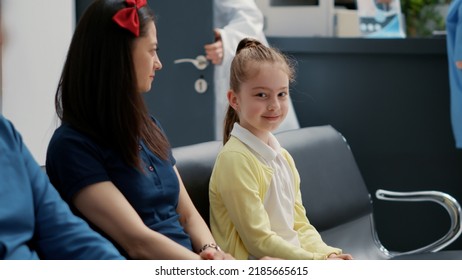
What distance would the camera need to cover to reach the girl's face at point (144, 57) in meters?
1.82

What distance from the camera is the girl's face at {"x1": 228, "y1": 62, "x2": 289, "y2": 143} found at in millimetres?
2174

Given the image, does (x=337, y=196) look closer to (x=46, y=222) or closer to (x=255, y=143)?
(x=255, y=143)

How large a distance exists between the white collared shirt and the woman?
36 centimetres

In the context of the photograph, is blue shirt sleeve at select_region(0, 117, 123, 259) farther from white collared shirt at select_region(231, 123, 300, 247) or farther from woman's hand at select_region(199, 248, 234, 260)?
white collared shirt at select_region(231, 123, 300, 247)

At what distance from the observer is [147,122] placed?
191 centimetres

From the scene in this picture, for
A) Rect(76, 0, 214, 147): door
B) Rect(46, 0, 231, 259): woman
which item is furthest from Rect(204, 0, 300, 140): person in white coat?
Rect(46, 0, 231, 259): woman

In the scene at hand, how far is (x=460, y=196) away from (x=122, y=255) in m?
2.95

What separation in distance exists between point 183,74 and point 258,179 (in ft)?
5.29

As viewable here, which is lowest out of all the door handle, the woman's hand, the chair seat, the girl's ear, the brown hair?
the chair seat

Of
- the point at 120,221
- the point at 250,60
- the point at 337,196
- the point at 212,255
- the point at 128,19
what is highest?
the point at 128,19

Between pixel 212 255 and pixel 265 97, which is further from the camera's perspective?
pixel 265 97

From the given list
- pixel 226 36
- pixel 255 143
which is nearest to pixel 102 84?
pixel 255 143

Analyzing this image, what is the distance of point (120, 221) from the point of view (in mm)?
1712

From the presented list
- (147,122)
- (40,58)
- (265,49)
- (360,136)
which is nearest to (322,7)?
(360,136)
